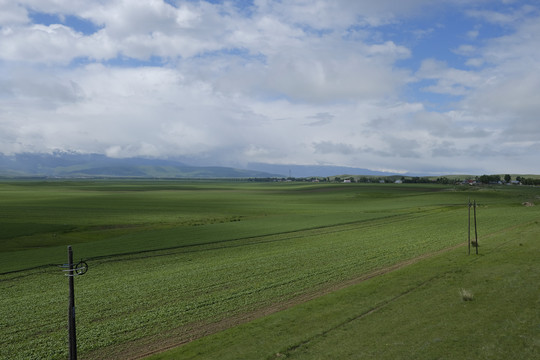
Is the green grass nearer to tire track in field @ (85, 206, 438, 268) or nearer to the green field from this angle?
the green field

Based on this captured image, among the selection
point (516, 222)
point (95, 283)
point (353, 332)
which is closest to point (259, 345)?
point (353, 332)

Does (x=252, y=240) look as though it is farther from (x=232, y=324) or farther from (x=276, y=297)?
(x=232, y=324)

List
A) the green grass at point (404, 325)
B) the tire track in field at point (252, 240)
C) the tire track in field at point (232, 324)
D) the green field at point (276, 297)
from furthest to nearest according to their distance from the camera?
the tire track in field at point (252, 240), the tire track in field at point (232, 324), the green field at point (276, 297), the green grass at point (404, 325)

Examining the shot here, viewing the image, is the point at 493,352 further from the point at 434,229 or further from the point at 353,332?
the point at 434,229

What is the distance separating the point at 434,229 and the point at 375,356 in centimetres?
4107

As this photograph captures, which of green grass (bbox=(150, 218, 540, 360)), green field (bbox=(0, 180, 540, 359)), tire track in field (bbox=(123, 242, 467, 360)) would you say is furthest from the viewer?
tire track in field (bbox=(123, 242, 467, 360))

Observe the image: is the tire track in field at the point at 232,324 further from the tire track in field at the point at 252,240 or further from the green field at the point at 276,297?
the tire track in field at the point at 252,240

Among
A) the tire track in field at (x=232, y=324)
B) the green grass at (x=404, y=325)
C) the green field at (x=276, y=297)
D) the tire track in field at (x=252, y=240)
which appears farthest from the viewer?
the tire track in field at (x=252, y=240)

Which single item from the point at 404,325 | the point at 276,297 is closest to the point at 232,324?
the point at 276,297

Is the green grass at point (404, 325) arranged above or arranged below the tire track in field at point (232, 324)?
above

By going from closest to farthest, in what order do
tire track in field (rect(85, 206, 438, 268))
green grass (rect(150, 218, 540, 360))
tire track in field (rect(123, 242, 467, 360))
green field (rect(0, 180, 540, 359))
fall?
green grass (rect(150, 218, 540, 360)) → green field (rect(0, 180, 540, 359)) → tire track in field (rect(123, 242, 467, 360)) → tire track in field (rect(85, 206, 438, 268))

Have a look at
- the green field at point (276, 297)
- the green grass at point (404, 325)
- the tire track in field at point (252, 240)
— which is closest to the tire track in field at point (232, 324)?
the green field at point (276, 297)

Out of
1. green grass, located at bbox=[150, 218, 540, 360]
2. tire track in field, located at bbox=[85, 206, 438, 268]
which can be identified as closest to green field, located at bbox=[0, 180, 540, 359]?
green grass, located at bbox=[150, 218, 540, 360]

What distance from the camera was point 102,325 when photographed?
1827cm
